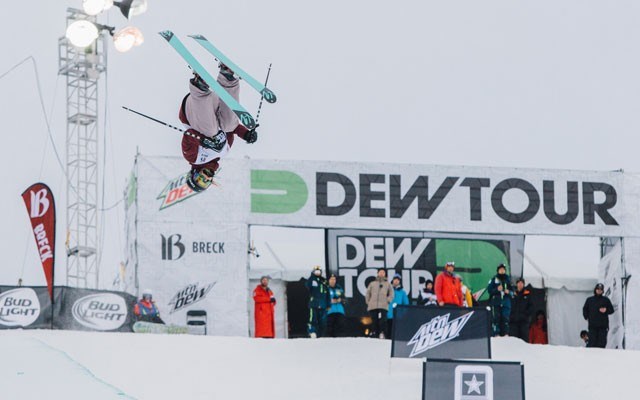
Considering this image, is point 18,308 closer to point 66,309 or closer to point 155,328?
point 66,309

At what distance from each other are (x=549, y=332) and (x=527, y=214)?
1.96m

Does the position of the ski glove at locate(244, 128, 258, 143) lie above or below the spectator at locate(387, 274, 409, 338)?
above

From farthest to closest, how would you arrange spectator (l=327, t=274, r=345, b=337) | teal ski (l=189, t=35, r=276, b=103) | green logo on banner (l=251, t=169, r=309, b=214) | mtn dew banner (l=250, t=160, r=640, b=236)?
mtn dew banner (l=250, t=160, r=640, b=236)
green logo on banner (l=251, t=169, r=309, b=214)
spectator (l=327, t=274, r=345, b=337)
teal ski (l=189, t=35, r=276, b=103)

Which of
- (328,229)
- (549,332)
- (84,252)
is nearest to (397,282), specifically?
(328,229)

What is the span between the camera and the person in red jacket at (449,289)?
18.5 metres

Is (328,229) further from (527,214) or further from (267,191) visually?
(527,214)

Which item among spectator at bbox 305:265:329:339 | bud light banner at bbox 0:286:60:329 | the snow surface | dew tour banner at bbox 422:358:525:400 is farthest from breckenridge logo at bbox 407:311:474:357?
bud light banner at bbox 0:286:60:329

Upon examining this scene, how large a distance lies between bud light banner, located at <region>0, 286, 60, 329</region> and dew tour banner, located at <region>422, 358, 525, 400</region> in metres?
8.09

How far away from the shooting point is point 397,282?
62.3 feet

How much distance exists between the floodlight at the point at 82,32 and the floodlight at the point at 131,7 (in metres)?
0.41

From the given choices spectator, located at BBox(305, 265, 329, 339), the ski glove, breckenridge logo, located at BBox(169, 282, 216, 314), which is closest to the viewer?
the ski glove

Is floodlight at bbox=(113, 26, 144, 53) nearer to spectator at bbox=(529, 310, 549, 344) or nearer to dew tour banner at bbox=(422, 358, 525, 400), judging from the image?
dew tour banner at bbox=(422, 358, 525, 400)

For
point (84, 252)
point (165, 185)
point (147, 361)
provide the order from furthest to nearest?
point (84, 252)
point (165, 185)
point (147, 361)

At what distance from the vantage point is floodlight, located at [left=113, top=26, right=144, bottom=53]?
1103cm
